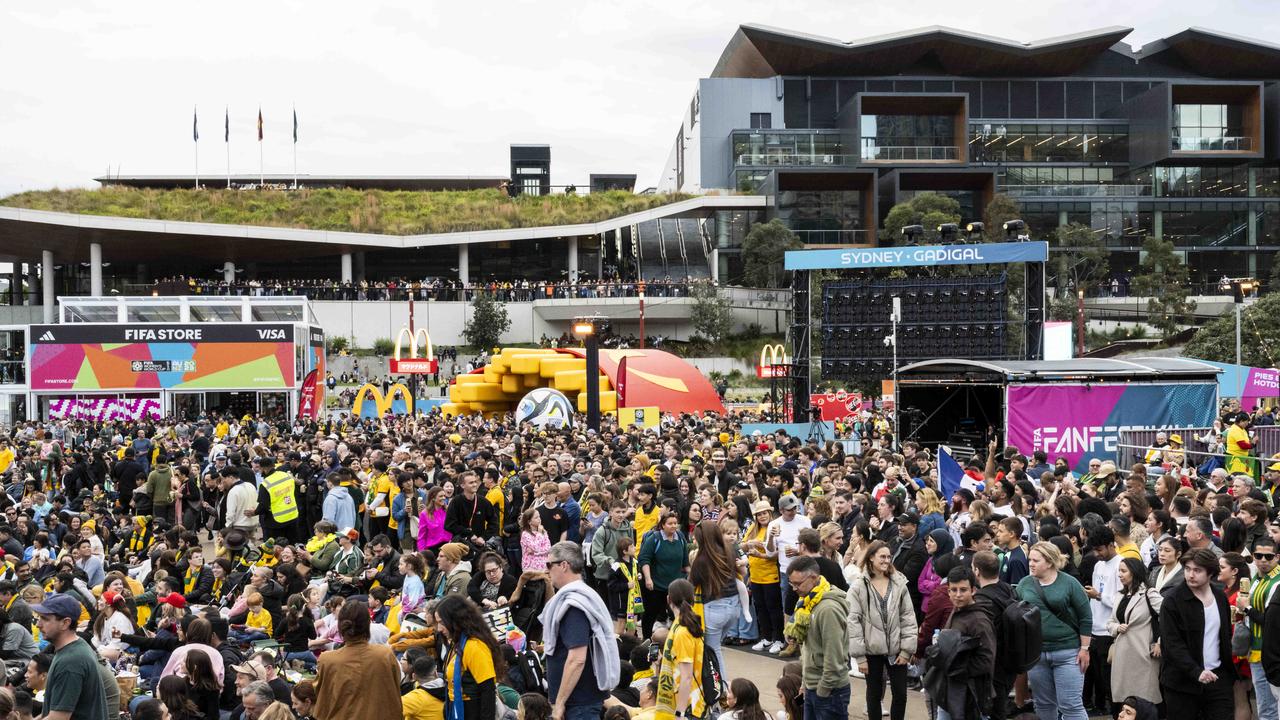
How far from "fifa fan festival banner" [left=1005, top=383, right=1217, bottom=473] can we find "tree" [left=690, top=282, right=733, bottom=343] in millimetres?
36644

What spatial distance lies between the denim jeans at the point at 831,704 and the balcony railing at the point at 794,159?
58.0m

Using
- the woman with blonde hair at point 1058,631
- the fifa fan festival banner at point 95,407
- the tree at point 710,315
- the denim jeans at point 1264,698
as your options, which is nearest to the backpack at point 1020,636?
the woman with blonde hair at point 1058,631

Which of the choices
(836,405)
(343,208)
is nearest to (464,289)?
(343,208)

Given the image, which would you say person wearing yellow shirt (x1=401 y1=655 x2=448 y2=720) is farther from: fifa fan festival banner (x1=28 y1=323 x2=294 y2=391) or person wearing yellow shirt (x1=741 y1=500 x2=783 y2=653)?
fifa fan festival banner (x1=28 y1=323 x2=294 y2=391)

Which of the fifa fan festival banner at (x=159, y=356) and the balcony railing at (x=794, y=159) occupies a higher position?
the balcony railing at (x=794, y=159)

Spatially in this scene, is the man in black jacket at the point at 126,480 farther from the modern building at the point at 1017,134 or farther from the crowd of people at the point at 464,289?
the modern building at the point at 1017,134

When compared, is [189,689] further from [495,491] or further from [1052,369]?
[1052,369]

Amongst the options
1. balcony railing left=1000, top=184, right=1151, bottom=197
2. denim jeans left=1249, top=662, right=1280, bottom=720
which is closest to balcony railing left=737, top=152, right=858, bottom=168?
balcony railing left=1000, top=184, right=1151, bottom=197

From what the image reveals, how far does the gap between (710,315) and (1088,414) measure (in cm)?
3695

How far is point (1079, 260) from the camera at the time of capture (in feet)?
187

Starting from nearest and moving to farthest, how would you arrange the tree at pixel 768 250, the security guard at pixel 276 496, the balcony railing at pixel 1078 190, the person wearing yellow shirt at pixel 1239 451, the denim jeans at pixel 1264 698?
the denim jeans at pixel 1264 698 → the security guard at pixel 276 496 → the person wearing yellow shirt at pixel 1239 451 → the tree at pixel 768 250 → the balcony railing at pixel 1078 190

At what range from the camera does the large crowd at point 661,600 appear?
588 centimetres

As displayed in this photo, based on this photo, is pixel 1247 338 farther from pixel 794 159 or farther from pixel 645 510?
pixel 645 510

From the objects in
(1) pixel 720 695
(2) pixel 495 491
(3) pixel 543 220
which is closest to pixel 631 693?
(1) pixel 720 695
